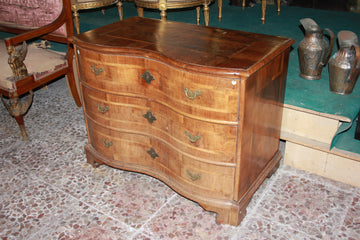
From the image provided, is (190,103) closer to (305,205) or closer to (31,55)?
(305,205)

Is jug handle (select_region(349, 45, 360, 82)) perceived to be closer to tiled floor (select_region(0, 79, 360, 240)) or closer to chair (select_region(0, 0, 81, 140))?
tiled floor (select_region(0, 79, 360, 240))

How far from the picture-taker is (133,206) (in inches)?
94.8

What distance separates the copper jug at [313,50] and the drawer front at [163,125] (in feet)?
3.48

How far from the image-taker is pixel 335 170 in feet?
8.34

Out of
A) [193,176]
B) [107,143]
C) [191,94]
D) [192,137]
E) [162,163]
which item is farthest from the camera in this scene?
[107,143]

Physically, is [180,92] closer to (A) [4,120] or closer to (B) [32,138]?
(B) [32,138]

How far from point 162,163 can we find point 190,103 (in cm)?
59

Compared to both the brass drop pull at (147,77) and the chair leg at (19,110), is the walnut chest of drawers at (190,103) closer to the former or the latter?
the brass drop pull at (147,77)

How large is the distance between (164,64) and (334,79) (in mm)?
1239

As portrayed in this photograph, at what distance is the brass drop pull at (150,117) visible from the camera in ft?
7.39

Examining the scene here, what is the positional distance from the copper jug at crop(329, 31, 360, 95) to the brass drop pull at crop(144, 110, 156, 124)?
1243mm

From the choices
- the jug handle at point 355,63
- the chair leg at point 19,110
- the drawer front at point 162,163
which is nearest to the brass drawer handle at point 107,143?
the drawer front at point 162,163

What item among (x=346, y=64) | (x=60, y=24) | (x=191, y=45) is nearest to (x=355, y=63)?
(x=346, y=64)

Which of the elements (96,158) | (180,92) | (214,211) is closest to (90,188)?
(96,158)
